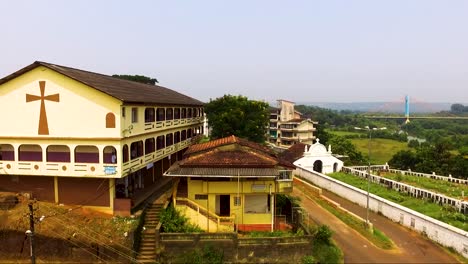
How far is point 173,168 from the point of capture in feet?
80.5

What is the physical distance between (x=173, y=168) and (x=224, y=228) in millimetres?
5034

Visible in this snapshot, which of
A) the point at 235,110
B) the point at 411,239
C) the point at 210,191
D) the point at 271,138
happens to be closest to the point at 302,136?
the point at 271,138

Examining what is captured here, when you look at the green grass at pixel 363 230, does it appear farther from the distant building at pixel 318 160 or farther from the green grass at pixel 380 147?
the green grass at pixel 380 147

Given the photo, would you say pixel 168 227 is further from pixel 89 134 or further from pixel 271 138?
pixel 271 138

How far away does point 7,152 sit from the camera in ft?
82.3

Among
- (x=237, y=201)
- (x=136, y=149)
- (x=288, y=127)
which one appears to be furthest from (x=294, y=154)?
(x=288, y=127)

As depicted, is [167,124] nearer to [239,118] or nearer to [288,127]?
[239,118]

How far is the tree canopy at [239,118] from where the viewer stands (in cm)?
4456

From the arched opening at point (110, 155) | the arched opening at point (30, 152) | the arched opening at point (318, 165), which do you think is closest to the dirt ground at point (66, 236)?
the arched opening at point (30, 152)

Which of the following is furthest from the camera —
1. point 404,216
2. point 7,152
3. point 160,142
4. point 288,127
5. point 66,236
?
point 288,127

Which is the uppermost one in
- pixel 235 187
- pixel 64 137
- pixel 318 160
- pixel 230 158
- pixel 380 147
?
pixel 64 137

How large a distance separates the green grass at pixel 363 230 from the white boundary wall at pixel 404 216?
3167 millimetres

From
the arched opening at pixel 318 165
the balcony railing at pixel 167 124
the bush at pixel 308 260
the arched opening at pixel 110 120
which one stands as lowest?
the bush at pixel 308 260

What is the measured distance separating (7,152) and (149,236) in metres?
11.3
